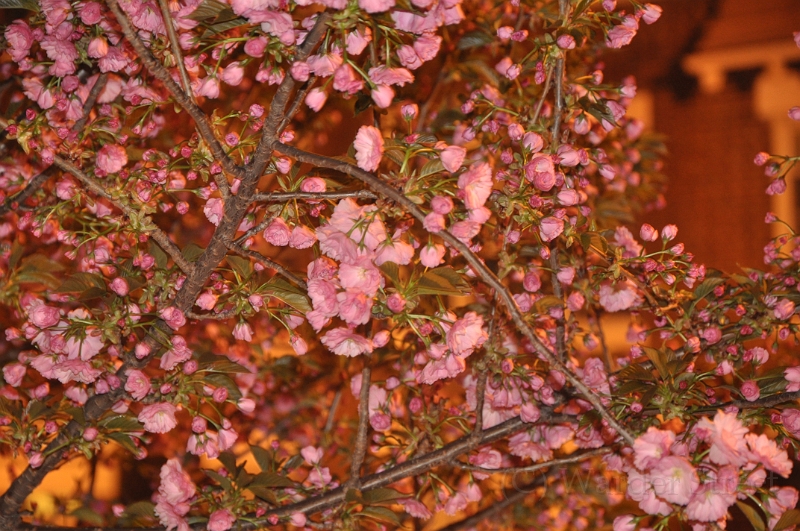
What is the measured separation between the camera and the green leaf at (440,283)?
75 cm

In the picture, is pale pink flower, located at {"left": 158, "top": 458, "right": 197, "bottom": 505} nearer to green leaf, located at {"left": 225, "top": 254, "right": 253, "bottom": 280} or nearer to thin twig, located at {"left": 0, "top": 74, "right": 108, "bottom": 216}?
green leaf, located at {"left": 225, "top": 254, "right": 253, "bottom": 280}

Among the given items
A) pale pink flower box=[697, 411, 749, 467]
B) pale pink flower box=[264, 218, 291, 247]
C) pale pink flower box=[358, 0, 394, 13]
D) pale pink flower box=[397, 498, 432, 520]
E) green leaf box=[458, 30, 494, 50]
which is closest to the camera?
pale pink flower box=[358, 0, 394, 13]

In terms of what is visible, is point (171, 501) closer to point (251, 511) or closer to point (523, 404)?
point (251, 511)

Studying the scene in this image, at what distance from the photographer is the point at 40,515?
5.39ft

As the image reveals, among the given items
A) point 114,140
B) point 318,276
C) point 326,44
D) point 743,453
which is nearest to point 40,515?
point 114,140

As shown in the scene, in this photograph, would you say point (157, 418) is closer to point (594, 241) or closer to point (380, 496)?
point (380, 496)

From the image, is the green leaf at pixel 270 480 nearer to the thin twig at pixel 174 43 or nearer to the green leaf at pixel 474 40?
the thin twig at pixel 174 43

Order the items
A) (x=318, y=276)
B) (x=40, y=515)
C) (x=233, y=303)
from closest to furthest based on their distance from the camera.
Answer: (x=318, y=276), (x=233, y=303), (x=40, y=515)

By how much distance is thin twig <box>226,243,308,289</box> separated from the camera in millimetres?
819

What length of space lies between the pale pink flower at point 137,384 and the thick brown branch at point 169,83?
309mm

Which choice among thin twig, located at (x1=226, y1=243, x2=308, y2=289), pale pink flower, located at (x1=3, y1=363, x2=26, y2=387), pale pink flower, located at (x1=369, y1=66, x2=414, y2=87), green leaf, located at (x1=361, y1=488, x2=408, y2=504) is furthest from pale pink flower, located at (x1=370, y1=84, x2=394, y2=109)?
pale pink flower, located at (x1=3, y1=363, x2=26, y2=387)

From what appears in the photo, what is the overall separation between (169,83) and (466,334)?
42 cm

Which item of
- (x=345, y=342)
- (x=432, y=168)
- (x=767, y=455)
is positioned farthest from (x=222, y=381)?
(x=767, y=455)

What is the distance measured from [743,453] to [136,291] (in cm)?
78
